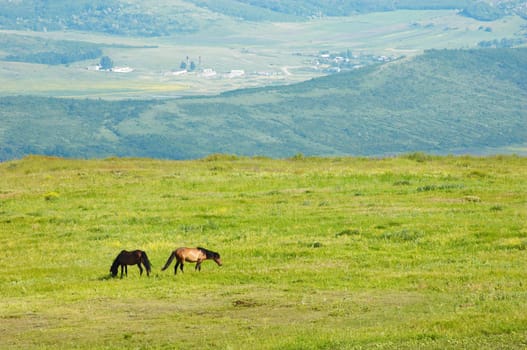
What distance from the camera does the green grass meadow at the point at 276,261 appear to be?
677 inches

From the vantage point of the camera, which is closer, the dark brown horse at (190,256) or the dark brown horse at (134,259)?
the dark brown horse at (190,256)

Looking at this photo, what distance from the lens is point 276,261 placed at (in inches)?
1035

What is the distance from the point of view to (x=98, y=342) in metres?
17.1

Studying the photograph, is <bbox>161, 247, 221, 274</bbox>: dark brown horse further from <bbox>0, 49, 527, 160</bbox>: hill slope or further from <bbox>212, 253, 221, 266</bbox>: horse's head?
<bbox>0, 49, 527, 160</bbox>: hill slope

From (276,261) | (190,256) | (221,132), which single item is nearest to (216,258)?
(190,256)

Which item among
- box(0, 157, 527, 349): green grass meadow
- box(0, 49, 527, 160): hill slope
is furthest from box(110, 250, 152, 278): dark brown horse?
box(0, 49, 527, 160): hill slope

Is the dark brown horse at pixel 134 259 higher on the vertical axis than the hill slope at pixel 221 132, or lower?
higher

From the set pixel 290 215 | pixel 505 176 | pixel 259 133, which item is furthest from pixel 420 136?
pixel 290 215

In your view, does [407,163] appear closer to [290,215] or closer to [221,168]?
[221,168]

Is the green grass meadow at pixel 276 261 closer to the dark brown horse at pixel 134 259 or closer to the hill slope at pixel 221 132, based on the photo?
the dark brown horse at pixel 134 259

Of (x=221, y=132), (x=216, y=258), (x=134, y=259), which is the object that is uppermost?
(x=134, y=259)

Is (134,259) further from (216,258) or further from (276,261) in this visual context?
(276,261)

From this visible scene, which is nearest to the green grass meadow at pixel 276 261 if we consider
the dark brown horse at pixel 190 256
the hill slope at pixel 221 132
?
the dark brown horse at pixel 190 256

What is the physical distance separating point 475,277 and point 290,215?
13.6 metres
